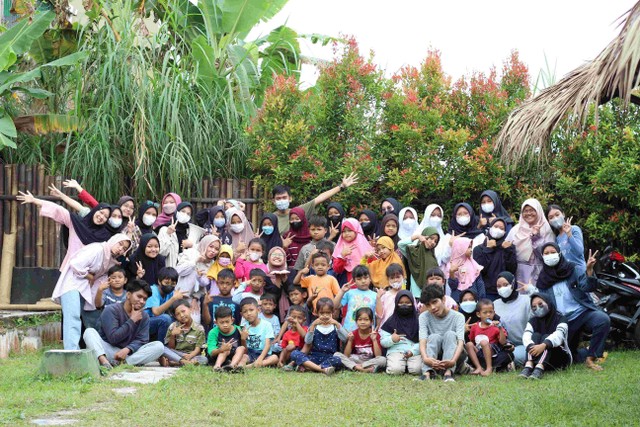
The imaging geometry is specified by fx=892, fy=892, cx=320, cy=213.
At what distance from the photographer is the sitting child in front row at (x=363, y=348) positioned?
8.70 metres

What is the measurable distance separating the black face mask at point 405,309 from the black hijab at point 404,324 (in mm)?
31

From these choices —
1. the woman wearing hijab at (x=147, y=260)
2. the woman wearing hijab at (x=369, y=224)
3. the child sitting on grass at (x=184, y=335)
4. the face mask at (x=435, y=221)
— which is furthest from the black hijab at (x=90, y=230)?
the face mask at (x=435, y=221)

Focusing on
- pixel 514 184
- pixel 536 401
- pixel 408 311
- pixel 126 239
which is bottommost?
pixel 536 401

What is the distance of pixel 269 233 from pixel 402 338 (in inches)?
92.8

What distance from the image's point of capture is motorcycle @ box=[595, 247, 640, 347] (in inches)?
374

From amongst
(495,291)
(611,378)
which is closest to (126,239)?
(495,291)

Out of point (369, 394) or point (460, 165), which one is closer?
point (369, 394)

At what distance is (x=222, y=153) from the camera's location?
12.4 meters

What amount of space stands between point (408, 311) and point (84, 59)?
6200 mm

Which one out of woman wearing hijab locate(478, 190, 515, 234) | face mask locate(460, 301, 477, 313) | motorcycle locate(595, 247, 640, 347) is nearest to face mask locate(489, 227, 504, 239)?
woman wearing hijab locate(478, 190, 515, 234)

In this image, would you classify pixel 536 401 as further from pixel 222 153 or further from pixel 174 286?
pixel 222 153

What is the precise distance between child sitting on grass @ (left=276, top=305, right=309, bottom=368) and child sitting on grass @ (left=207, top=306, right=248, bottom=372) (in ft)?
1.28

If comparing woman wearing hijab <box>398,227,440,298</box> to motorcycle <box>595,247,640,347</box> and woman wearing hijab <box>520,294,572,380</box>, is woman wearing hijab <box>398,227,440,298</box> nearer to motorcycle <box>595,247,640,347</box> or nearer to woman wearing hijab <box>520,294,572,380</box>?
woman wearing hijab <box>520,294,572,380</box>

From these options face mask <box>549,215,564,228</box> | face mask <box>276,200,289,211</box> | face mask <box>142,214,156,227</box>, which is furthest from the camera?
face mask <box>276,200,289,211</box>
